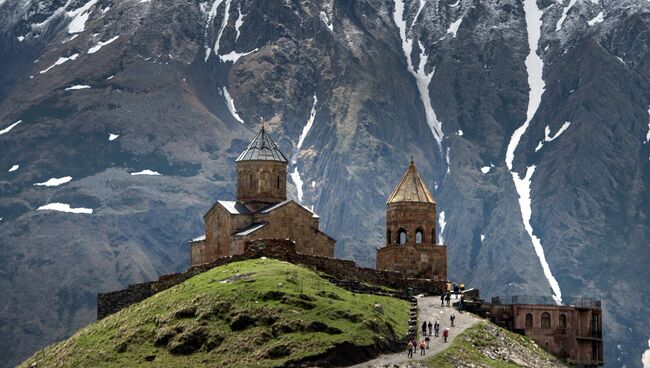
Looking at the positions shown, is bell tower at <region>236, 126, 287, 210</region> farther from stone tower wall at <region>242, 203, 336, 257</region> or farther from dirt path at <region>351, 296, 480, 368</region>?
dirt path at <region>351, 296, 480, 368</region>

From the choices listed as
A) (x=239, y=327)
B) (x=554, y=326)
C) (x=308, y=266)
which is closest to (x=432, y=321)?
(x=308, y=266)

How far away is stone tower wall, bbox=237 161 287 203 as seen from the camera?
137750mm

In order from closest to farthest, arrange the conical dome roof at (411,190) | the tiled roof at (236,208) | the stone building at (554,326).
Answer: the stone building at (554,326) → the conical dome roof at (411,190) → the tiled roof at (236,208)

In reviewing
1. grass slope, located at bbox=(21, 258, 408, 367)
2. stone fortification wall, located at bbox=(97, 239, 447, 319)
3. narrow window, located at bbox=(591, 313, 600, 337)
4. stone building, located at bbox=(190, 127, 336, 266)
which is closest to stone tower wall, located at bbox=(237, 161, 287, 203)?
stone building, located at bbox=(190, 127, 336, 266)

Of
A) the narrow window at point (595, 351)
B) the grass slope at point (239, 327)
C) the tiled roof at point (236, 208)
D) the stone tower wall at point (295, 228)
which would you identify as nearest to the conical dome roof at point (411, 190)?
the stone tower wall at point (295, 228)

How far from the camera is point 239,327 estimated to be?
335ft

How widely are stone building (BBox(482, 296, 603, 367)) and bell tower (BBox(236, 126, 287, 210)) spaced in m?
23.3

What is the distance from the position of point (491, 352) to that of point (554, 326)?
1145 centimetres

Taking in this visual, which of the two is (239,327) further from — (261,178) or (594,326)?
(261,178)

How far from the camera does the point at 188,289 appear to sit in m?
111

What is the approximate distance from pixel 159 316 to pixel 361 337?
11566mm

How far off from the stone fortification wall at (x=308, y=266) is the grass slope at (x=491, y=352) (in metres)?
7.71

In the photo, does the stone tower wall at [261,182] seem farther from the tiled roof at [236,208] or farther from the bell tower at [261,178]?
the tiled roof at [236,208]

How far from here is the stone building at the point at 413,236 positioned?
13238 centimetres
